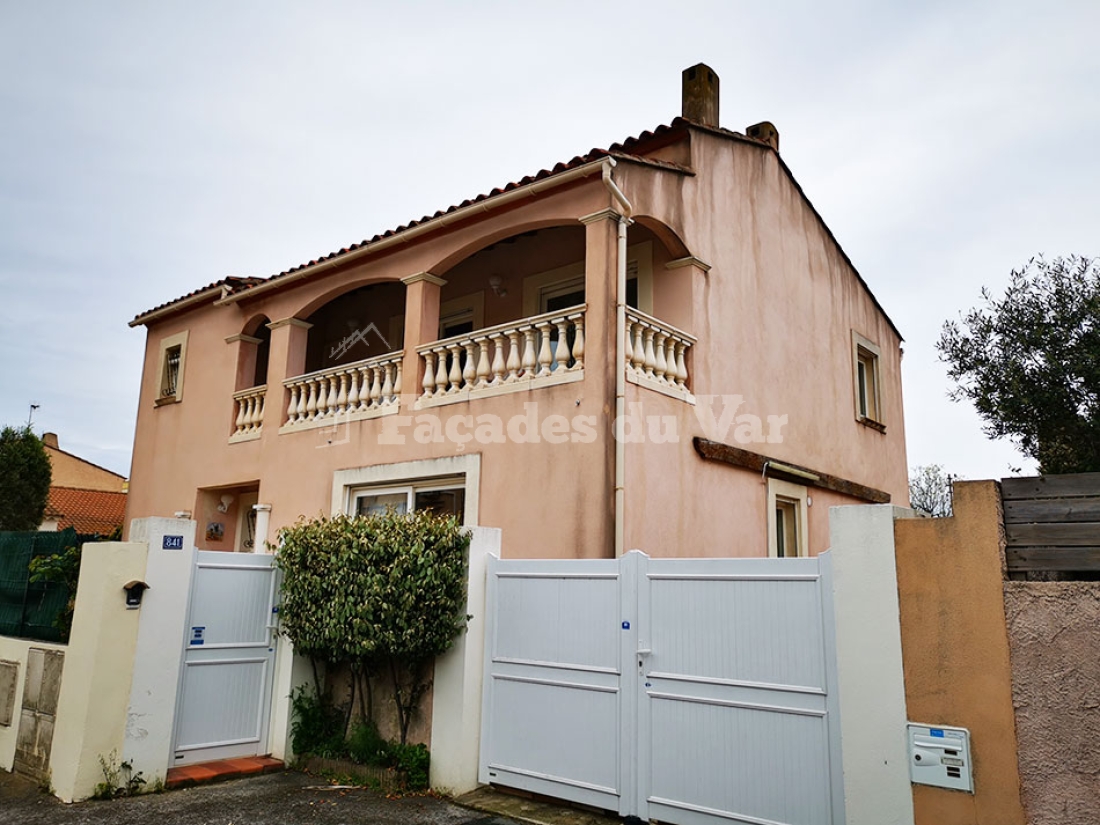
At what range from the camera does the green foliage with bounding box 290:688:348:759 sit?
24.8ft

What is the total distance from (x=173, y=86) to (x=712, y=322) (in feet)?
28.1

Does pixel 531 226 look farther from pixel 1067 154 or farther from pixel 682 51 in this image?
pixel 1067 154

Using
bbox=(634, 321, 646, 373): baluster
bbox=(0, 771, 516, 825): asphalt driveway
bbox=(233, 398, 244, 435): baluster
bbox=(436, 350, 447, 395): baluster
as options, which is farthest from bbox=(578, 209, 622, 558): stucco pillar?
bbox=(233, 398, 244, 435): baluster

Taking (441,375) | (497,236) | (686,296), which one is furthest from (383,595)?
(686,296)

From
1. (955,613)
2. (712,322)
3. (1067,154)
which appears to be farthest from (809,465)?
(955,613)

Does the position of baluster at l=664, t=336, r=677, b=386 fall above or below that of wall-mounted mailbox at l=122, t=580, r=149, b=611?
above

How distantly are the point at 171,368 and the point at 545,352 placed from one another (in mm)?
9254

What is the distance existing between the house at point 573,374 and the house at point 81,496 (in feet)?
42.4

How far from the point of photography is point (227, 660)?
25.3ft

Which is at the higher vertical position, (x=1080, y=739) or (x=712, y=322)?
(x=712, y=322)

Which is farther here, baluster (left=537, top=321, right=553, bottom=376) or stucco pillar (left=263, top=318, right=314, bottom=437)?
stucco pillar (left=263, top=318, right=314, bottom=437)

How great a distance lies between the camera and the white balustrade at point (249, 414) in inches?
495

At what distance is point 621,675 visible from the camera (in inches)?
241

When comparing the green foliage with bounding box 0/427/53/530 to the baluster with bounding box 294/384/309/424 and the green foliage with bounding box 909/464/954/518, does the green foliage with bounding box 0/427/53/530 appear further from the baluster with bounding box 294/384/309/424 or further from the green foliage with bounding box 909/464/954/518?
the green foliage with bounding box 909/464/954/518
